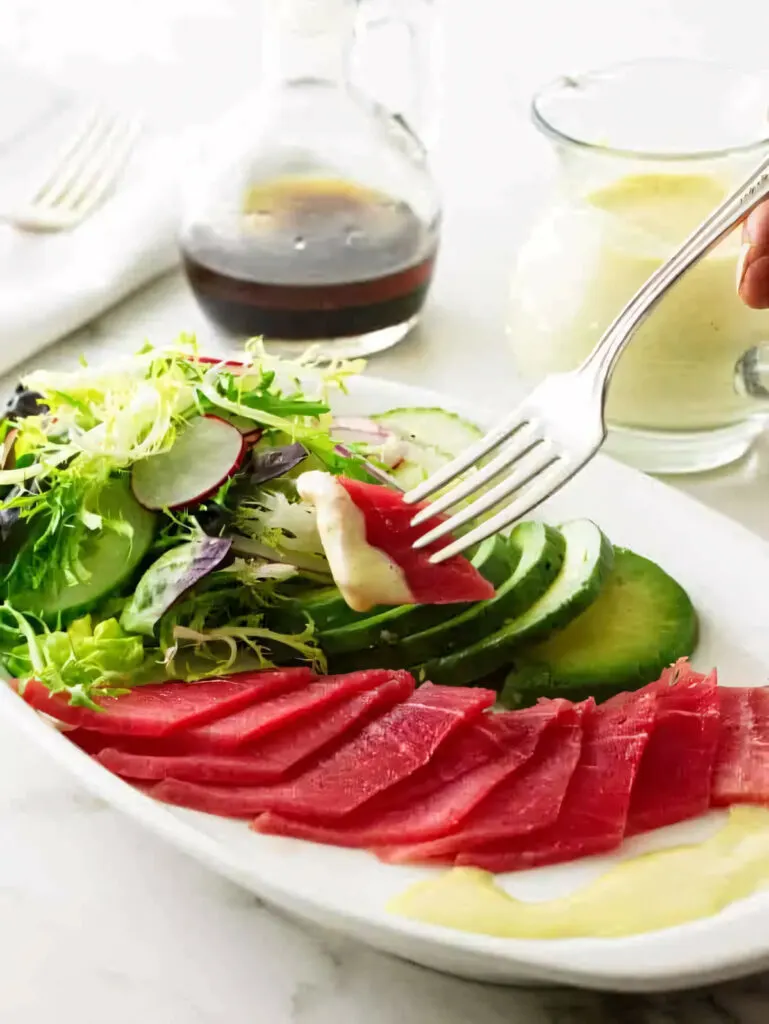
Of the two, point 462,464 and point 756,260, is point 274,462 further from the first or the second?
point 756,260

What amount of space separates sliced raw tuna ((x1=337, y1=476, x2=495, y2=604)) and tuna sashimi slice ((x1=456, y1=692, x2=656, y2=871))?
0.22m

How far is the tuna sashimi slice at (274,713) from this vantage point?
1302mm

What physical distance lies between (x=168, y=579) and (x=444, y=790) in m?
0.42

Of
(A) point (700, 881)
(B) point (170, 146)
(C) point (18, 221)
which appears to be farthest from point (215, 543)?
(B) point (170, 146)

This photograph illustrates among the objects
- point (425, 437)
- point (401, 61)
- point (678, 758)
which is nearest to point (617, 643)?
point (678, 758)

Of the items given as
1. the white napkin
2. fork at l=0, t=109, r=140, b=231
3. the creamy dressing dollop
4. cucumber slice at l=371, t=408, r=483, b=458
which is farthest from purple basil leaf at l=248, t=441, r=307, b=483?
fork at l=0, t=109, r=140, b=231

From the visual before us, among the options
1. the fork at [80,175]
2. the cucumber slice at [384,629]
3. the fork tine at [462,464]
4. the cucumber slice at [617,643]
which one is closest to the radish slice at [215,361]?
the fork tine at [462,464]

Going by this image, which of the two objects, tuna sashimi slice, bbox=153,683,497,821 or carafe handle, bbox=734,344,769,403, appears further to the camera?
carafe handle, bbox=734,344,769,403

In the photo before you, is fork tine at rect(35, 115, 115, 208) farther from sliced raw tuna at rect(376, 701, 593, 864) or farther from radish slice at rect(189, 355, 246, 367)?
sliced raw tuna at rect(376, 701, 593, 864)

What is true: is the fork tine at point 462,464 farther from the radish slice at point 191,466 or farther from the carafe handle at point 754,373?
the carafe handle at point 754,373

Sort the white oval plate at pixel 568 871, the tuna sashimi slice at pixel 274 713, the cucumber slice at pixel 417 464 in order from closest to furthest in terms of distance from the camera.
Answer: the white oval plate at pixel 568 871 < the tuna sashimi slice at pixel 274 713 < the cucumber slice at pixel 417 464

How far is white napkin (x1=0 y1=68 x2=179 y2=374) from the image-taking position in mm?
2326

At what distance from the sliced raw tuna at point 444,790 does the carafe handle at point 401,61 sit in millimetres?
1350

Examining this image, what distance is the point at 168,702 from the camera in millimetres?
1367
